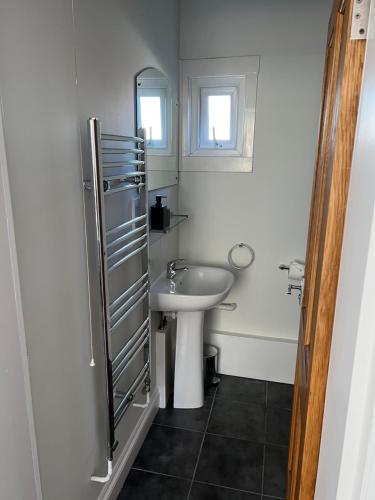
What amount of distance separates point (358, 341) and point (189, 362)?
78.4 inches

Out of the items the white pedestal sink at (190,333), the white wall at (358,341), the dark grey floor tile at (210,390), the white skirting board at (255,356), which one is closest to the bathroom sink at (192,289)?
the white pedestal sink at (190,333)

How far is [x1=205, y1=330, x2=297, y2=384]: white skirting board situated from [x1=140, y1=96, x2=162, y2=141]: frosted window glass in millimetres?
1499

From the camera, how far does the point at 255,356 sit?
272cm

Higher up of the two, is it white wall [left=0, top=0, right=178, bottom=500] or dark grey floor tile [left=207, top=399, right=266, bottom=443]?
white wall [left=0, top=0, right=178, bottom=500]

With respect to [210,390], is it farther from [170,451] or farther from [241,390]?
[170,451]

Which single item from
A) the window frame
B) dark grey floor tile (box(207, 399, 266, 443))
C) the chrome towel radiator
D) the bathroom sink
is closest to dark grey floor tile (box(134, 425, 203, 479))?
dark grey floor tile (box(207, 399, 266, 443))

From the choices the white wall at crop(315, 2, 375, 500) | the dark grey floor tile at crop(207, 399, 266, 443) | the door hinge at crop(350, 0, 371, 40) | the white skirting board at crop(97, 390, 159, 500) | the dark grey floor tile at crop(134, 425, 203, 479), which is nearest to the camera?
the white wall at crop(315, 2, 375, 500)

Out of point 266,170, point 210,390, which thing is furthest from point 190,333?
point 266,170

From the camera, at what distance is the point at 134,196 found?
5.90ft

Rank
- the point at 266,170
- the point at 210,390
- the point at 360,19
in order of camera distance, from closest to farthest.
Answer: the point at 360,19, the point at 266,170, the point at 210,390

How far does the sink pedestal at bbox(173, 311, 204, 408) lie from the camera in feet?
7.65

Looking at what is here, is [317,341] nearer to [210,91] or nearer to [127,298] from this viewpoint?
[127,298]

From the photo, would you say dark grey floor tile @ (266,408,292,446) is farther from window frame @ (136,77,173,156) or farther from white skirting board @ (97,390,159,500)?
window frame @ (136,77,173,156)

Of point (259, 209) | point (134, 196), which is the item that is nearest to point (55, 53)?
point (134, 196)
